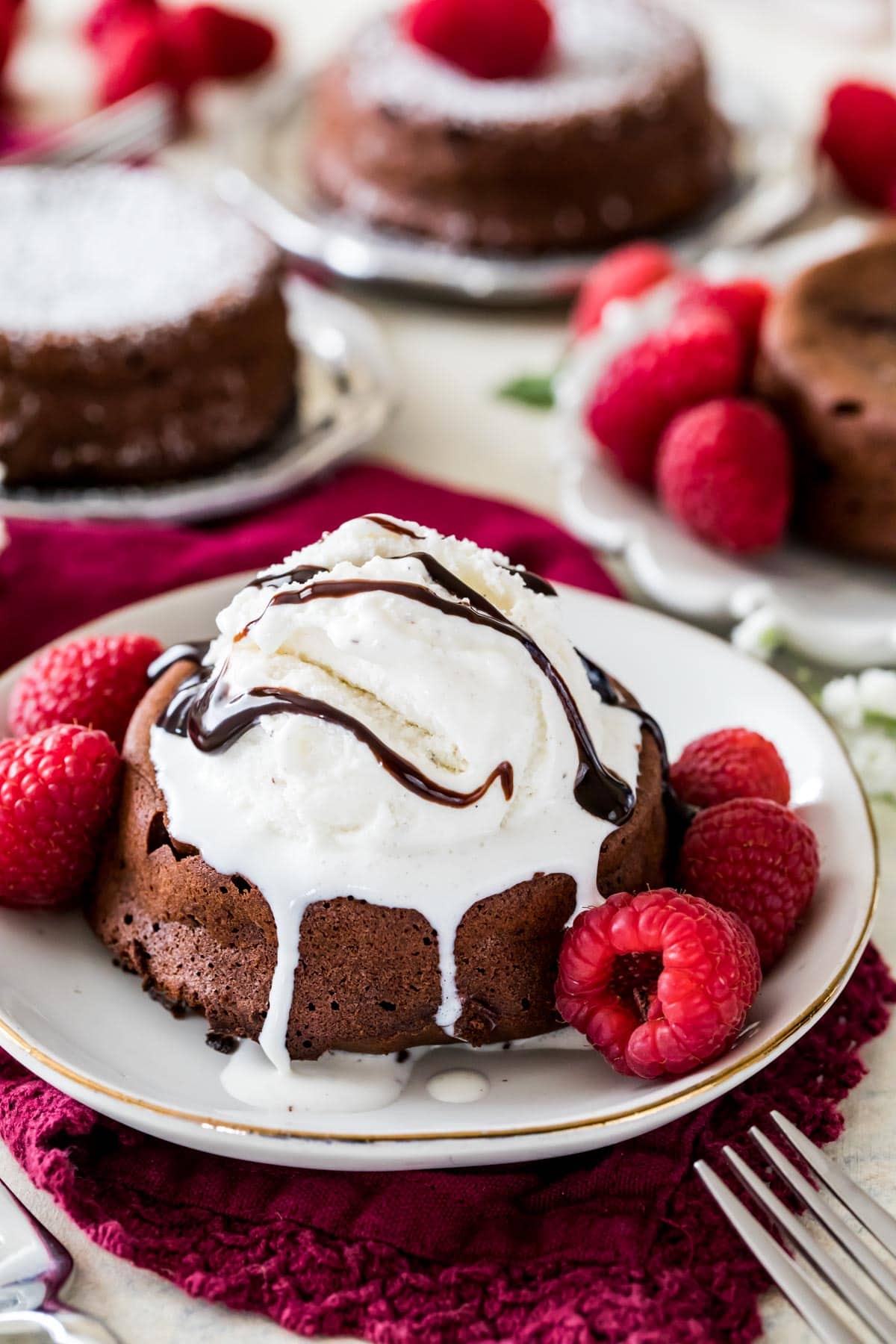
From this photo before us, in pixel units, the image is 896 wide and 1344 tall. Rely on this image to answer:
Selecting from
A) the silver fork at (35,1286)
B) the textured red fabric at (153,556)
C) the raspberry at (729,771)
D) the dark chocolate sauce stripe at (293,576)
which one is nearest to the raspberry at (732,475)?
the textured red fabric at (153,556)

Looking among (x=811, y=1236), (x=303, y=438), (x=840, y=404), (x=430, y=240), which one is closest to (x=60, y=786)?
(x=811, y=1236)

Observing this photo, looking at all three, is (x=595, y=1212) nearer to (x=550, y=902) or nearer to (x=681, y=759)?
(x=550, y=902)

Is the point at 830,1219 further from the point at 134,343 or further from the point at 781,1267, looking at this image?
the point at 134,343

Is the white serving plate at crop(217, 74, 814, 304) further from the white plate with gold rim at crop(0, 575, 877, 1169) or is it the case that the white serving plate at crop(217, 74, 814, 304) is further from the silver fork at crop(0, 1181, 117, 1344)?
the silver fork at crop(0, 1181, 117, 1344)

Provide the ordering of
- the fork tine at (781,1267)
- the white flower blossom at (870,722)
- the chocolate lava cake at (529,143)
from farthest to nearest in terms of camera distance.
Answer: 1. the chocolate lava cake at (529,143)
2. the white flower blossom at (870,722)
3. the fork tine at (781,1267)

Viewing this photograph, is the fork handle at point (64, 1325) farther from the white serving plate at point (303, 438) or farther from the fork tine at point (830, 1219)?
the white serving plate at point (303, 438)

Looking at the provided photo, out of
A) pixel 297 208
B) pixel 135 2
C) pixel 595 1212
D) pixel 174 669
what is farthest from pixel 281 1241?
pixel 135 2

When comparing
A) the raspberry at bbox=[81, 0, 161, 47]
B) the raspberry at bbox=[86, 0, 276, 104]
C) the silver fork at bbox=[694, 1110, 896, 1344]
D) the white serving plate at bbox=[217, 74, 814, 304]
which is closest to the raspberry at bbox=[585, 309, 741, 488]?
the white serving plate at bbox=[217, 74, 814, 304]
